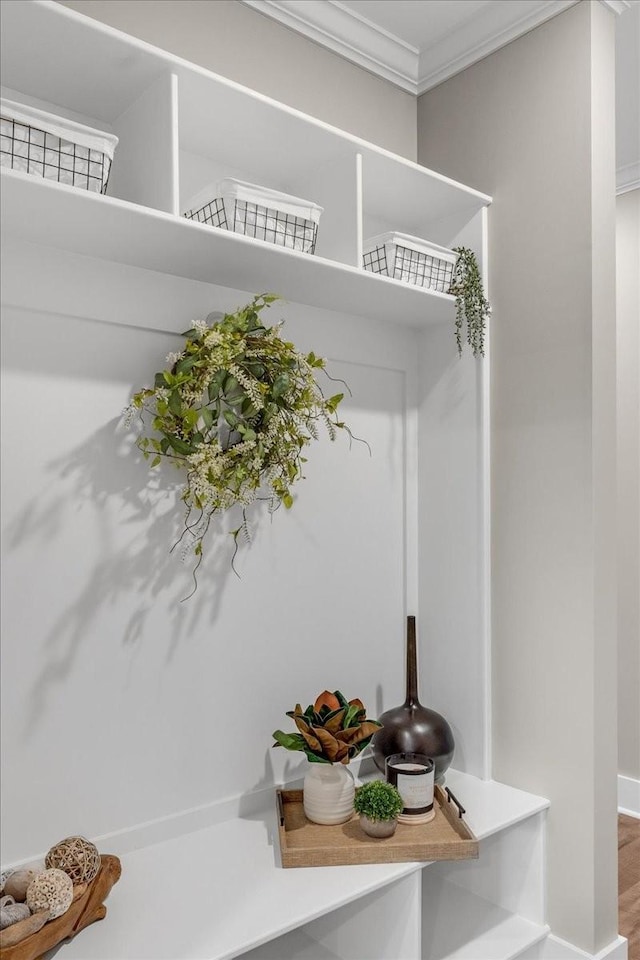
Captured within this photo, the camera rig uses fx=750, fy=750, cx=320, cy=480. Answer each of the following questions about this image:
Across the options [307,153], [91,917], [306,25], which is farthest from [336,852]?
[306,25]

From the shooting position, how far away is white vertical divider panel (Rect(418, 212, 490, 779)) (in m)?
2.14

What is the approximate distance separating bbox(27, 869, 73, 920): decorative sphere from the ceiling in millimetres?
2036

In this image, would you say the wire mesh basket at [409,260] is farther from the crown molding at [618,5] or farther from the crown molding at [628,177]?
the crown molding at [628,177]

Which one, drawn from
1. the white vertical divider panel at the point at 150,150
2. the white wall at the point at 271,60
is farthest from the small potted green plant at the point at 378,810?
the white wall at the point at 271,60

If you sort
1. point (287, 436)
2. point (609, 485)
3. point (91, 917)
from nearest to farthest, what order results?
point (91, 917), point (287, 436), point (609, 485)

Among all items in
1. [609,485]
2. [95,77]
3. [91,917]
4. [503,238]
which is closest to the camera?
[91,917]

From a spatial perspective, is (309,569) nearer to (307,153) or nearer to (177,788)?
(177,788)

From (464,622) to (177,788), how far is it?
3.00ft

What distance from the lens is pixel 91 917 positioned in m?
1.40

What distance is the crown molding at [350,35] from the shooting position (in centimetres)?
197

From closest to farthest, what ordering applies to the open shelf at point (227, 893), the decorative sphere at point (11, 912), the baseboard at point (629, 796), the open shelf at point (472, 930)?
the decorative sphere at point (11, 912), the open shelf at point (227, 893), the open shelf at point (472, 930), the baseboard at point (629, 796)

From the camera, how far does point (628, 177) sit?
10.2ft

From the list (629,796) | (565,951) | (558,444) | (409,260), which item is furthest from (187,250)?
(629,796)

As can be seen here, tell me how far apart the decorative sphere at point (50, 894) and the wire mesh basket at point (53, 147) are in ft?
4.11
